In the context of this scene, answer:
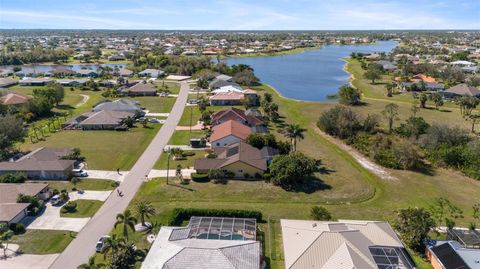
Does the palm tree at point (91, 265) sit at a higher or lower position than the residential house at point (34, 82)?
lower

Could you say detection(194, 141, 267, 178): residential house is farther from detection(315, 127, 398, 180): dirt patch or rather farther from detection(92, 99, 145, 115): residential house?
detection(92, 99, 145, 115): residential house

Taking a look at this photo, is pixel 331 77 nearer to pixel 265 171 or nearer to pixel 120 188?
pixel 265 171

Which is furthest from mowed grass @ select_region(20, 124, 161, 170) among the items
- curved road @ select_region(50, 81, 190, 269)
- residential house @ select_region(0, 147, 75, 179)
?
residential house @ select_region(0, 147, 75, 179)

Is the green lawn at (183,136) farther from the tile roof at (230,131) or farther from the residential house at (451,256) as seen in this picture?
the residential house at (451,256)

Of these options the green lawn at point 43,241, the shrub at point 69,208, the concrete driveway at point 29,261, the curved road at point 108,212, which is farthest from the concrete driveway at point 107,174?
the concrete driveway at point 29,261

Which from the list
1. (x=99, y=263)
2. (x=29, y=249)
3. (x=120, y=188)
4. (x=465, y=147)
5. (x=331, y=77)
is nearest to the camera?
(x=99, y=263)

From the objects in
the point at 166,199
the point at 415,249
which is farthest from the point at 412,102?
the point at 166,199
